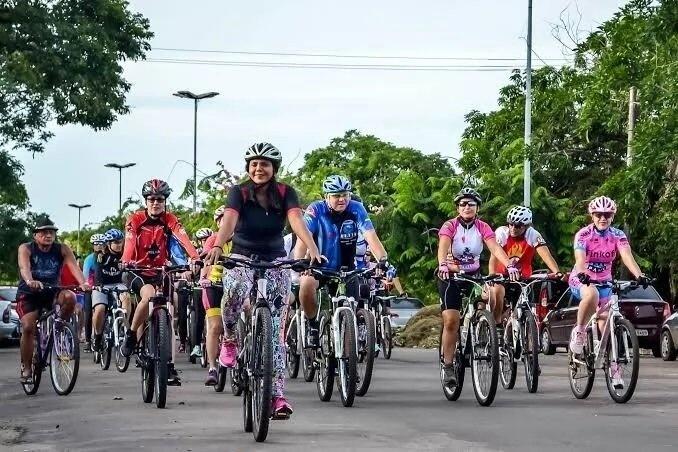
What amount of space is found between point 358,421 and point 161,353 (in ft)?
6.80

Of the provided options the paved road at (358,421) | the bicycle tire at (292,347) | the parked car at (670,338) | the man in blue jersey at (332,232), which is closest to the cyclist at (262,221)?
the paved road at (358,421)

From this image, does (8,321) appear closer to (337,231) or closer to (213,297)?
(213,297)

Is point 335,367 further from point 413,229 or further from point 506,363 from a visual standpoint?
point 413,229

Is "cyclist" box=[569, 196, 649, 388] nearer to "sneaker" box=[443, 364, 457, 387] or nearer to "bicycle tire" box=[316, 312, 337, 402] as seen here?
"sneaker" box=[443, 364, 457, 387]

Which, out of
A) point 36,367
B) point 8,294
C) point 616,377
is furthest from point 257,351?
point 8,294

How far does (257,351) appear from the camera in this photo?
11.2 meters

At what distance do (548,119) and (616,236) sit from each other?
112 ft

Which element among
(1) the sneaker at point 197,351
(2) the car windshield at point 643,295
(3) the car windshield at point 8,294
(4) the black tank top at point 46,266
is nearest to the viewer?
(4) the black tank top at point 46,266

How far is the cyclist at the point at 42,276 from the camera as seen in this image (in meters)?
16.0

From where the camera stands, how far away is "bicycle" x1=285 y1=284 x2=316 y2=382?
16.7 m

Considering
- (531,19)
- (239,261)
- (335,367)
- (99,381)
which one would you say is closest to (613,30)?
(531,19)

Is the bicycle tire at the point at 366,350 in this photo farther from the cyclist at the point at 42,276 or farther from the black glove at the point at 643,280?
the cyclist at the point at 42,276

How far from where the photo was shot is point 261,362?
11.0 meters

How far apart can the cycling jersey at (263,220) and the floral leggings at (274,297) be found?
15cm
